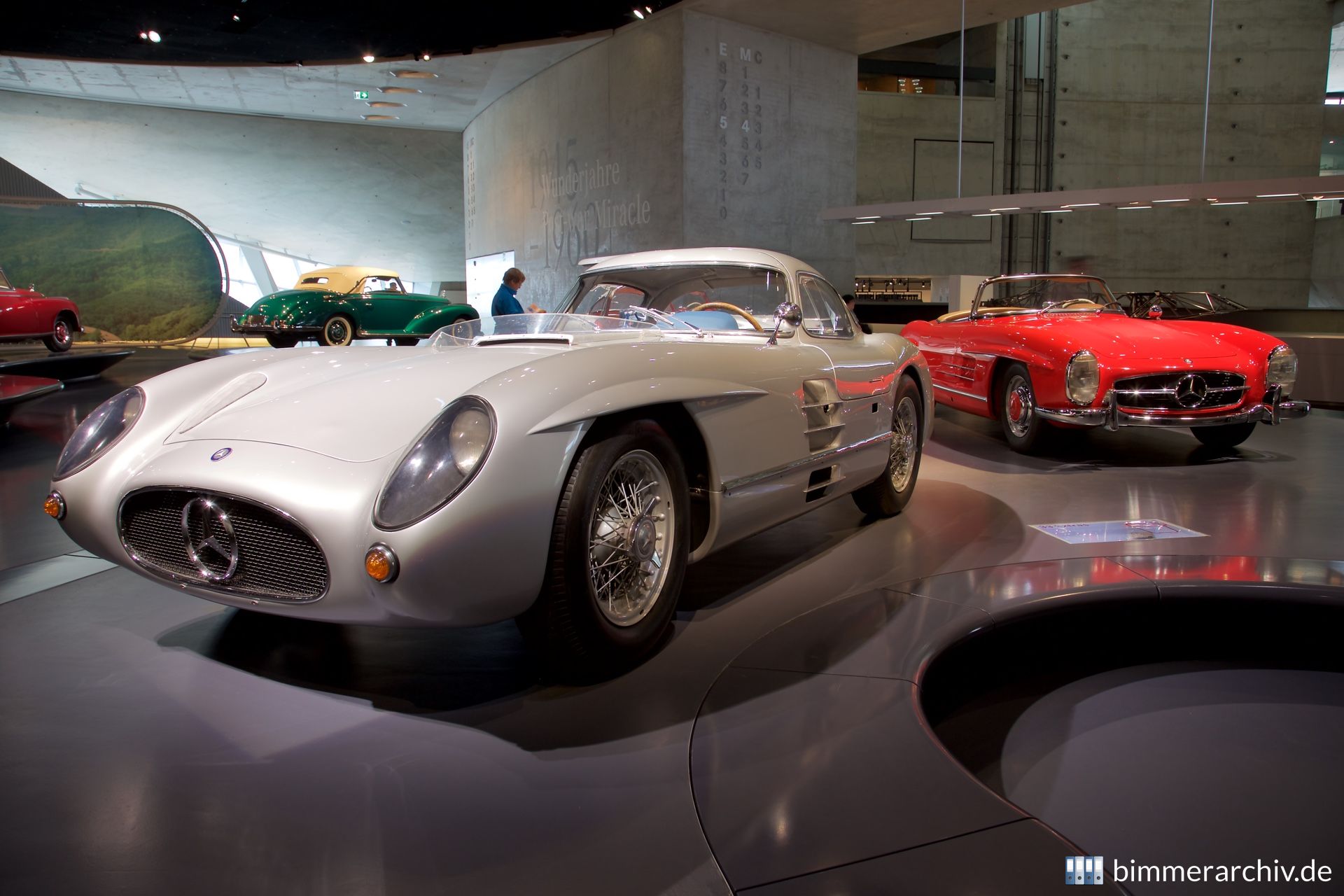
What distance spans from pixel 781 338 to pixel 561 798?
205 cm

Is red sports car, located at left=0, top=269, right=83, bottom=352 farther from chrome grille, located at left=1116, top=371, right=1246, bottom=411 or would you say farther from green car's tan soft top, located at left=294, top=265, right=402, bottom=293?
chrome grille, located at left=1116, top=371, right=1246, bottom=411

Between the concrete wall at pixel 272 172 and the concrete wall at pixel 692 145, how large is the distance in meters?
8.36

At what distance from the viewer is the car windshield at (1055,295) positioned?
686 cm

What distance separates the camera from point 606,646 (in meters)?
2.19

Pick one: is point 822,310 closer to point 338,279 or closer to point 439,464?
point 439,464

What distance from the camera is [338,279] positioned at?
42.5 ft

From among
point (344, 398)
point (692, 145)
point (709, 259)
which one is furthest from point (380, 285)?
point (344, 398)

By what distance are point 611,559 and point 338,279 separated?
1206cm

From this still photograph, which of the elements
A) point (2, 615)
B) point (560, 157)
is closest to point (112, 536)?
point (2, 615)

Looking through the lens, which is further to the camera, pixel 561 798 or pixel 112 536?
pixel 112 536

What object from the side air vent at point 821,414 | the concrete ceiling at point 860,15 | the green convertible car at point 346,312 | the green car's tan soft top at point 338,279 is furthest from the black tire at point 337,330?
the side air vent at point 821,414

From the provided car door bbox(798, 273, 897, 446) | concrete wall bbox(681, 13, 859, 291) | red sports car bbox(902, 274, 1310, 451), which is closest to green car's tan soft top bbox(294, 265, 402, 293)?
concrete wall bbox(681, 13, 859, 291)

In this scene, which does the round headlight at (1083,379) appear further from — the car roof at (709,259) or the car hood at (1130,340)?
the car roof at (709,259)

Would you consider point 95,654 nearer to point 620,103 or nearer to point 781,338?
point 781,338
